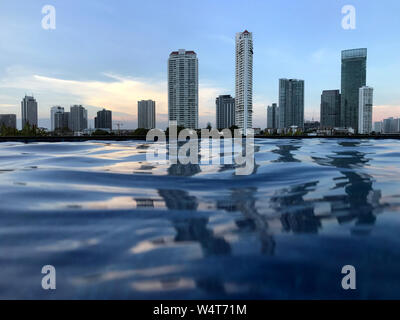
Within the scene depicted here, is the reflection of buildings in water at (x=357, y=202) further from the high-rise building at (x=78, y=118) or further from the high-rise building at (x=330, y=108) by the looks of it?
the high-rise building at (x=330, y=108)

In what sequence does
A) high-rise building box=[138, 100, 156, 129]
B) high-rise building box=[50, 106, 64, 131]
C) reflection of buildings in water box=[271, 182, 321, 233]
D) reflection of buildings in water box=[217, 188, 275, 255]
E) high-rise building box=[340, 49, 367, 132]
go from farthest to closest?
1. high-rise building box=[340, 49, 367, 132]
2. high-rise building box=[50, 106, 64, 131]
3. high-rise building box=[138, 100, 156, 129]
4. reflection of buildings in water box=[271, 182, 321, 233]
5. reflection of buildings in water box=[217, 188, 275, 255]

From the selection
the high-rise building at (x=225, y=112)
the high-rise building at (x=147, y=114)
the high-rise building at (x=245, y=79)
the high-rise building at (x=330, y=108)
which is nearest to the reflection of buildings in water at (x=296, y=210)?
the high-rise building at (x=147, y=114)

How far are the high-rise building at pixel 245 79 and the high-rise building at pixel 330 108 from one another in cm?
3738

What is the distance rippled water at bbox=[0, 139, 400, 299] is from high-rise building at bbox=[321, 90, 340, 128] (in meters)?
119

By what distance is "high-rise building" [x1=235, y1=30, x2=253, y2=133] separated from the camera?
9350 cm

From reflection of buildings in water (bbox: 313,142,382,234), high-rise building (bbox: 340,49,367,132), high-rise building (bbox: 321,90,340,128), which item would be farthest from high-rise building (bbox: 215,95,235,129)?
reflection of buildings in water (bbox: 313,142,382,234)

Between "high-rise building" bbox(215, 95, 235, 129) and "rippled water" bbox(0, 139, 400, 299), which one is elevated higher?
"high-rise building" bbox(215, 95, 235, 129)

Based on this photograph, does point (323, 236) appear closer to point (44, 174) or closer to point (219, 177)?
point (219, 177)

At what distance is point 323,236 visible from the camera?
6.96 ft

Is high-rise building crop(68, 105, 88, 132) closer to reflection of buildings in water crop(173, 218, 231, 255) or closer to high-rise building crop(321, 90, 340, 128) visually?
high-rise building crop(321, 90, 340, 128)

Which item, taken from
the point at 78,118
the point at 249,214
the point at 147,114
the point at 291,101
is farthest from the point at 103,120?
the point at 249,214

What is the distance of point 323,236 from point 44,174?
13.8 feet

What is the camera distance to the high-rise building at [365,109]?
9350 cm

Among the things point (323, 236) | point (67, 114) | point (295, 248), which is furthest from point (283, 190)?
point (67, 114)
